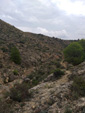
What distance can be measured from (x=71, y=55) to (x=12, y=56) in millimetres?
13555

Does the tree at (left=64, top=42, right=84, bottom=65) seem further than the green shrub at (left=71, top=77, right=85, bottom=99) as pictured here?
Yes

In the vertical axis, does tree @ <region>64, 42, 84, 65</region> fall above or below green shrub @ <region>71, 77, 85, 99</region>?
above

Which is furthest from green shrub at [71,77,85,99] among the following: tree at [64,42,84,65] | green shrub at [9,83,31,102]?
tree at [64,42,84,65]

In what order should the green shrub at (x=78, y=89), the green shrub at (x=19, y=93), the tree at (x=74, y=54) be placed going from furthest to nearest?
the tree at (x=74, y=54), the green shrub at (x=19, y=93), the green shrub at (x=78, y=89)

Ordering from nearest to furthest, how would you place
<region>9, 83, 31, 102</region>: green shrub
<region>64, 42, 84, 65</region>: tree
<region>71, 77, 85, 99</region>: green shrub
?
1. <region>71, 77, 85, 99</region>: green shrub
2. <region>9, 83, 31, 102</region>: green shrub
3. <region>64, 42, 84, 65</region>: tree

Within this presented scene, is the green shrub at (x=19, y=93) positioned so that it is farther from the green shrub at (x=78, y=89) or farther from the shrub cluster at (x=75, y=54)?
the shrub cluster at (x=75, y=54)

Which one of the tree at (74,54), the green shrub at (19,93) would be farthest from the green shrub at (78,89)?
the tree at (74,54)

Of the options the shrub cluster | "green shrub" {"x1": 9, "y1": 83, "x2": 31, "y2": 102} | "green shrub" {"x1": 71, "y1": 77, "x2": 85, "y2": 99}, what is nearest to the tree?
the shrub cluster

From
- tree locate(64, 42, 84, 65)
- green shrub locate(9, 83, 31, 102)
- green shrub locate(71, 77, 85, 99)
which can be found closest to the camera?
green shrub locate(71, 77, 85, 99)

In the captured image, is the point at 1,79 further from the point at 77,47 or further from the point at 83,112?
the point at 77,47

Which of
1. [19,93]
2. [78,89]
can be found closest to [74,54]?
[78,89]

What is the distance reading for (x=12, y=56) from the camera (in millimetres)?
26531

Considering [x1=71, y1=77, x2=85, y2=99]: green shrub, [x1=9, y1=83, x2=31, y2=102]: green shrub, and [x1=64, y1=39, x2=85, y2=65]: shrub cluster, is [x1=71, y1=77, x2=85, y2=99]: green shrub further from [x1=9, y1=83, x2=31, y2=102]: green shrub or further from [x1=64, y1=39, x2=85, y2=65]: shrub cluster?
[x1=64, y1=39, x2=85, y2=65]: shrub cluster

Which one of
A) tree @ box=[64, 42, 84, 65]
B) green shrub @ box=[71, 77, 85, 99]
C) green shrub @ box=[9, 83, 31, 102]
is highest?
tree @ box=[64, 42, 84, 65]
